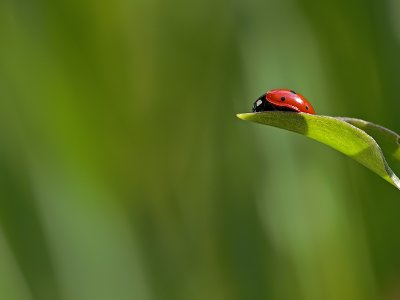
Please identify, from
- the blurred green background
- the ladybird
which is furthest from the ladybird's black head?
the blurred green background

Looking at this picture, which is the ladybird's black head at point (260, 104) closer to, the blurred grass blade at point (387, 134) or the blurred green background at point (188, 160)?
the blurred grass blade at point (387, 134)

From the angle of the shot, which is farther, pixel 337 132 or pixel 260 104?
pixel 260 104

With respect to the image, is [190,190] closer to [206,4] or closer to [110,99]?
[110,99]

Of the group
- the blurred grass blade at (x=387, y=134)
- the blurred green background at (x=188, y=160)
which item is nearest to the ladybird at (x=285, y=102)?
the blurred grass blade at (x=387, y=134)

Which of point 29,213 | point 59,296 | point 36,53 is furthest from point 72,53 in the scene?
point 59,296

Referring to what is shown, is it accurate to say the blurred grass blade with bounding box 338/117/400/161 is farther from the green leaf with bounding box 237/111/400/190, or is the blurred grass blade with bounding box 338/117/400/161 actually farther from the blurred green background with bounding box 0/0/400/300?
the blurred green background with bounding box 0/0/400/300

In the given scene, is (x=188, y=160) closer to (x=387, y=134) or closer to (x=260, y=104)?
(x=260, y=104)

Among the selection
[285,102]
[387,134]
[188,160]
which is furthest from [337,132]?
[188,160]
